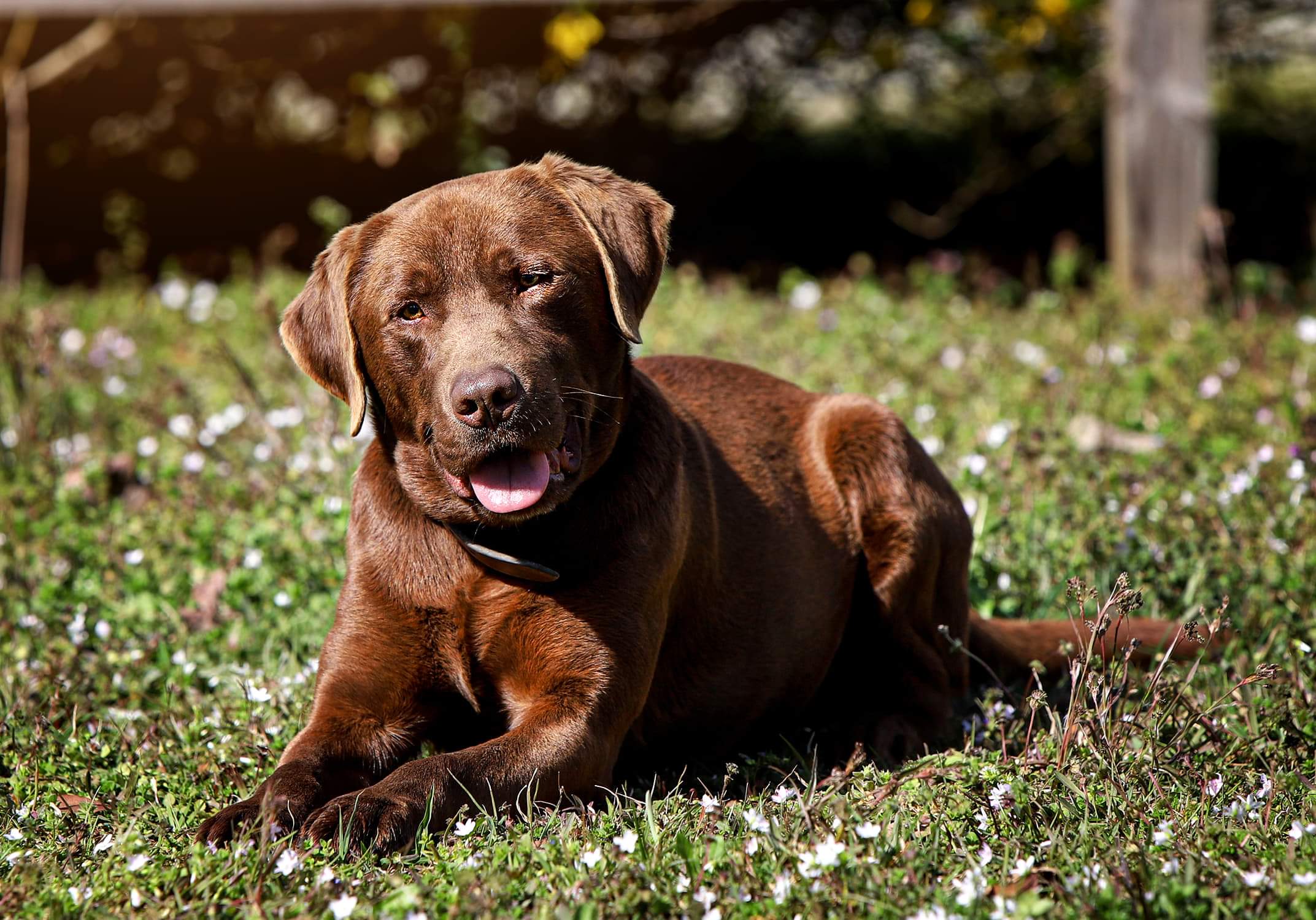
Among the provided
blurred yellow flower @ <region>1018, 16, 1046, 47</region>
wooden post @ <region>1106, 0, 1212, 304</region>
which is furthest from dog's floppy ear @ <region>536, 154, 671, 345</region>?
blurred yellow flower @ <region>1018, 16, 1046, 47</region>

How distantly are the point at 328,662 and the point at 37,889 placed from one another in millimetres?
819

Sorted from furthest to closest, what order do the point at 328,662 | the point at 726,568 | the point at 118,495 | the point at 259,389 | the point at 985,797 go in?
the point at 259,389 < the point at 118,495 < the point at 726,568 < the point at 328,662 < the point at 985,797

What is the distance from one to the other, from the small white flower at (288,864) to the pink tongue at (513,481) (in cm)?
85

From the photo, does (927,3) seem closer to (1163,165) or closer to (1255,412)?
(1163,165)

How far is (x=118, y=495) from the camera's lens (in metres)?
5.39

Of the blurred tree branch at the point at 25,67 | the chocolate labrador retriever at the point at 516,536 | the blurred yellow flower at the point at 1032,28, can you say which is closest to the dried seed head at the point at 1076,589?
the chocolate labrador retriever at the point at 516,536

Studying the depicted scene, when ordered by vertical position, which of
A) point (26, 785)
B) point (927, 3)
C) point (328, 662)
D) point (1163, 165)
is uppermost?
point (927, 3)

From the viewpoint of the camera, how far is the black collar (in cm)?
320

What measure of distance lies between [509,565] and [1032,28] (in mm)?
6502

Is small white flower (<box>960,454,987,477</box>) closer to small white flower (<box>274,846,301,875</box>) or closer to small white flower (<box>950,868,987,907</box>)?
small white flower (<box>950,868,987,907</box>)

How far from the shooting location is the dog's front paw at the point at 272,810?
9.24 ft

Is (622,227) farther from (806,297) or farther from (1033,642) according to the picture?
(806,297)

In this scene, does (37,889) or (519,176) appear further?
(519,176)

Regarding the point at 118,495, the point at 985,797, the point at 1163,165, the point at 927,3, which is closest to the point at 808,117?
the point at 927,3
